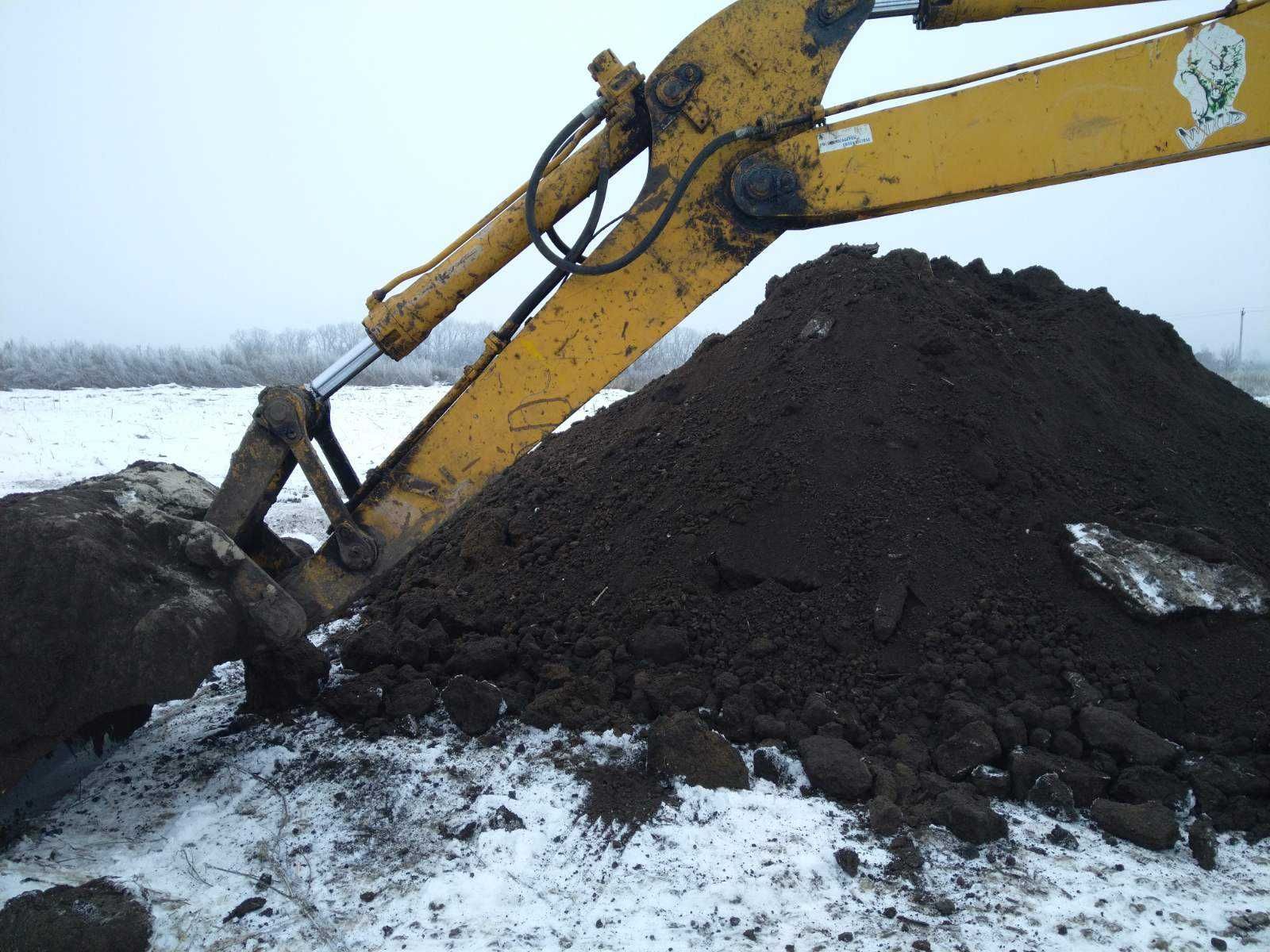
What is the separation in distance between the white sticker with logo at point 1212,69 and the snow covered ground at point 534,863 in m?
2.71

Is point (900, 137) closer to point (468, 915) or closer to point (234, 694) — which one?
point (468, 915)

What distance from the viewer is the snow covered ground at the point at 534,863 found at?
246cm

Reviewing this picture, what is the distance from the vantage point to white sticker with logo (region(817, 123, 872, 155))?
321cm

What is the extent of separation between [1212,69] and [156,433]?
9.98m

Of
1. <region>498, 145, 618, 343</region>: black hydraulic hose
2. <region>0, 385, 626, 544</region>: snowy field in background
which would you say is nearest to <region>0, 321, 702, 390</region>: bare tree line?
<region>0, 385, 626, 544</region>: snowy field in background

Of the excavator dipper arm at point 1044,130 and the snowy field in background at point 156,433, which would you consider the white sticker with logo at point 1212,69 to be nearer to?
the excavator dipper arm at point 1044,130

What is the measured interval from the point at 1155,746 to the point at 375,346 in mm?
3399

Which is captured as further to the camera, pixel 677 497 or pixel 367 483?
pixel 677 497

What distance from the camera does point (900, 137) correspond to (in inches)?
126

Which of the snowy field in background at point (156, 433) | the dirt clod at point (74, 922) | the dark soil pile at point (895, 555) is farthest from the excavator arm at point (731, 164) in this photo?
the snowy field in background at point (156, 433)

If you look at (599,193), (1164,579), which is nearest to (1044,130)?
(599,193)

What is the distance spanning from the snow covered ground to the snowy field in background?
3.95 m

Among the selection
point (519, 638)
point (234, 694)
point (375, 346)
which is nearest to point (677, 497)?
point (519, 638)

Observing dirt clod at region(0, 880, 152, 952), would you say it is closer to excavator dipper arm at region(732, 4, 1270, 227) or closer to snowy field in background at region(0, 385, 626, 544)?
excavator dipper arm at region(732, 4, 1270, 227)
